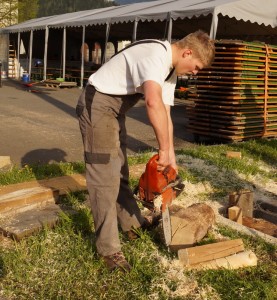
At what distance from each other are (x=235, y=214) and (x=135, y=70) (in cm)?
241

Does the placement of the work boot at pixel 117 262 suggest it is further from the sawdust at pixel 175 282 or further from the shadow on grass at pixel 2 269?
the shadow on grass at pixel 2 269

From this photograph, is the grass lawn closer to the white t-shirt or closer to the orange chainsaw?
the orange chainsaw

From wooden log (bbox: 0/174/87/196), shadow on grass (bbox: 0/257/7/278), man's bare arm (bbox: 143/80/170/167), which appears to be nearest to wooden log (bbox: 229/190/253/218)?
wooden log (bbox: 0/174/87/196)

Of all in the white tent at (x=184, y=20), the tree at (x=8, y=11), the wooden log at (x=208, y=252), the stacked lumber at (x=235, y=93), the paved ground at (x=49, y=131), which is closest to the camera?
the wooden log at (x=208, y=252)

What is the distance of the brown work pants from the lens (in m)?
3.37

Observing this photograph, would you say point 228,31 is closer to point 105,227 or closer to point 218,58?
point 218,58

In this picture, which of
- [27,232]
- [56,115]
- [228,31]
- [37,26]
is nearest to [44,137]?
[56,115]

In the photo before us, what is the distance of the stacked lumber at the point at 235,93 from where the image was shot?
9258 millimetres

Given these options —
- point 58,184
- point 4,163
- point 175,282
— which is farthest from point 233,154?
point 175,282

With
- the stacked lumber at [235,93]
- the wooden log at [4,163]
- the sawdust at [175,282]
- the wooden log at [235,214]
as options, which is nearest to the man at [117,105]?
the sawdust at [175,282]

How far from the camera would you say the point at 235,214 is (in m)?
4.86

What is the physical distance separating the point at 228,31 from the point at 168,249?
20.7 m

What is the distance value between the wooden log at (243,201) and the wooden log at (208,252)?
1.33m

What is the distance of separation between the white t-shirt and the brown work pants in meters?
0.10
